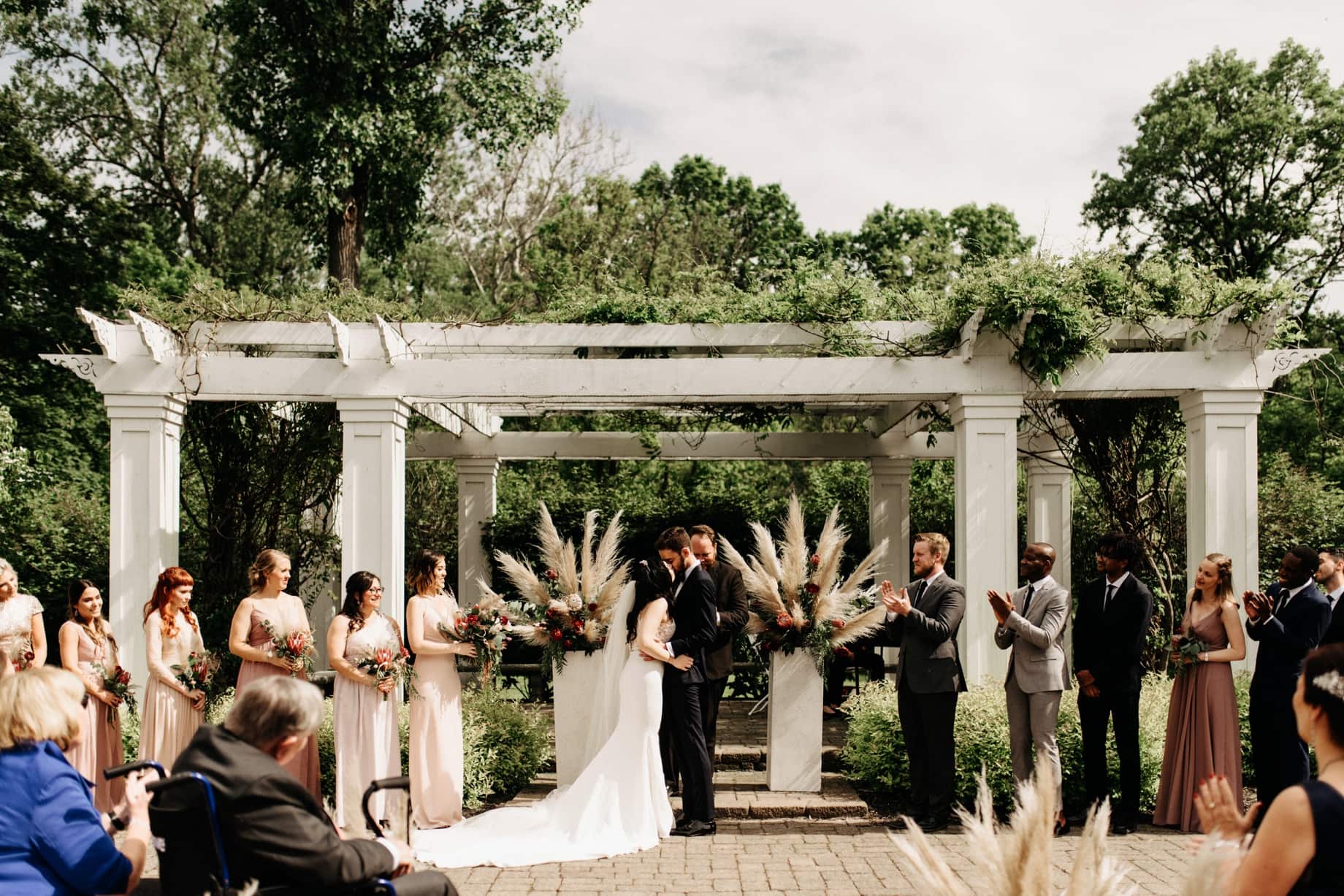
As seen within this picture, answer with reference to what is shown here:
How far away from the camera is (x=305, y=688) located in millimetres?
3805

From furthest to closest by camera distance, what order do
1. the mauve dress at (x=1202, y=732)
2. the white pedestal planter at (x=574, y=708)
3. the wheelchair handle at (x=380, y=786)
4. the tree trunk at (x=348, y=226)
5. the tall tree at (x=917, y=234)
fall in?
1. the tall tree at (x=917, y=234)
2. the tree trunk at (x=348, y=226)
3. the white pedestal planter at (x=574, y=708)
4. the mauve dress at (x=1202, y=732)
5. the wheelchair handle at (x=380, y=786)

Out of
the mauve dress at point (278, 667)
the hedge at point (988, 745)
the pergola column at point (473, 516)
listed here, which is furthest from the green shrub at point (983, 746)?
the pergola column at point (473, 516)

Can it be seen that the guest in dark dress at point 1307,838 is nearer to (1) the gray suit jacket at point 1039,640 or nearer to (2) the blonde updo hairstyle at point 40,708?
(2) the blonde updo hairstyle at point 40,708

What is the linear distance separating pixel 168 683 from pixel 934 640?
4714mm

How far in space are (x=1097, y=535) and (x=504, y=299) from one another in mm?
14776

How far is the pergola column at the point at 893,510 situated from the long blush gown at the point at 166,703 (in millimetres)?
9011

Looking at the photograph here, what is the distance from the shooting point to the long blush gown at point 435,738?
7746 mm

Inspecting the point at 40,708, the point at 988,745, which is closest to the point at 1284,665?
the point at 988,745

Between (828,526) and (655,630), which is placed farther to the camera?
(828,526)

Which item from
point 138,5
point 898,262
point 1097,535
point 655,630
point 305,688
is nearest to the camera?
point 305,688

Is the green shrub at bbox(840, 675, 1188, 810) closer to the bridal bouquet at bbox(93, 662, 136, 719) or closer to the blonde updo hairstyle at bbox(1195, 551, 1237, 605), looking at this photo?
the blonde updo hairstyle at bbox(1195, 551, 1237, 605)

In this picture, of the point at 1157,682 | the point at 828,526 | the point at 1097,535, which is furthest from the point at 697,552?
the point at 1097,535

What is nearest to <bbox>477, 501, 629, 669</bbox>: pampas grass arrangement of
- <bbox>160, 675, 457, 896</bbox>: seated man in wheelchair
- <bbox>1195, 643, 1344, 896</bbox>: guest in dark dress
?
<bbox>160, 675, 457, 896</bbox>: seated man in wheelchair

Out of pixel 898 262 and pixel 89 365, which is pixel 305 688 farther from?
pixel 898 262
